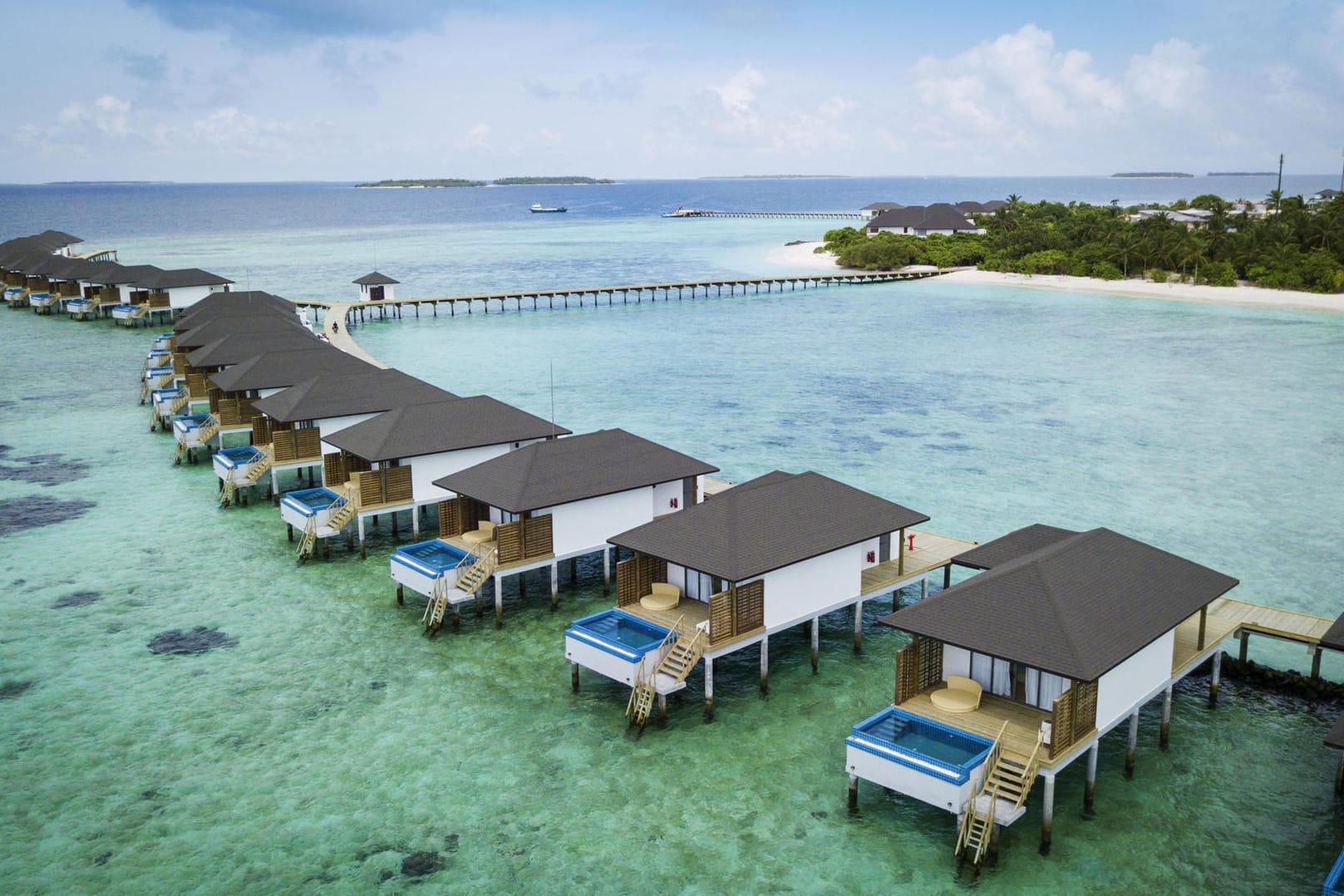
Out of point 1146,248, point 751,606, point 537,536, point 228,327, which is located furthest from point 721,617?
point 1146,248

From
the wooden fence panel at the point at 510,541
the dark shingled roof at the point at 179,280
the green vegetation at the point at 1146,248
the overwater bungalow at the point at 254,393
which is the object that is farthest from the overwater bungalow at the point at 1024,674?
the green vegetation at the point at 1146,248

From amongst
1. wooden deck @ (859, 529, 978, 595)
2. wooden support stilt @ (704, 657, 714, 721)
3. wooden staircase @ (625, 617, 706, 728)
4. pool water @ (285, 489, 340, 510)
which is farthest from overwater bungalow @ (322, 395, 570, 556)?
wooden support stilt @ (704, 657, 714, 721)

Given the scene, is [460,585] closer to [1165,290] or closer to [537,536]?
[537,536]

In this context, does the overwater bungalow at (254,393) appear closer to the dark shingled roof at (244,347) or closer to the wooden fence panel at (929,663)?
the dark shingled roof at (244,347)

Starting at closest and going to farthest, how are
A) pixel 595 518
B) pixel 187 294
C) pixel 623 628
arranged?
pixel 623 628
pixel 595 518
pixel 187 294

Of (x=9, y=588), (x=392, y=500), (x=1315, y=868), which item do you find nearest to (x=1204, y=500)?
(x=1315, y=868)
